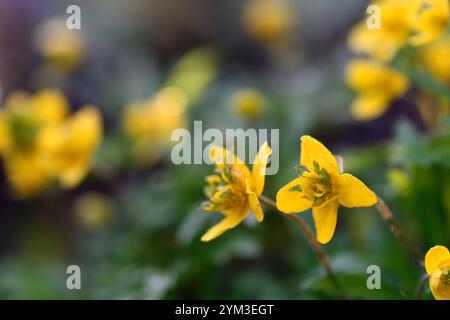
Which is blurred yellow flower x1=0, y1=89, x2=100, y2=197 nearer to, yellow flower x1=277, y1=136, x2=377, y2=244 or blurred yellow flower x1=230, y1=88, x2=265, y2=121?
blurred yellow flower x1=230, y1=88, x2=265, y2=121

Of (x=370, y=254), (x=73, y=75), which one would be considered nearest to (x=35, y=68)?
(x=73, y=75)

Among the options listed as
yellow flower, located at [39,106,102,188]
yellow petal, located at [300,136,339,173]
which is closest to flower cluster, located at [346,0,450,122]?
yellow petal, located at [300,136,339,173]

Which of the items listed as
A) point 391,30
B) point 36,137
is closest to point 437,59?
point 391,30

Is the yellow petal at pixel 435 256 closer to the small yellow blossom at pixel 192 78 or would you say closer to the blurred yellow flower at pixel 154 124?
the blurred yellow flower at pixel 154 124

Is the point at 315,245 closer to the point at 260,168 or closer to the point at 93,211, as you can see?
the point at 260,168

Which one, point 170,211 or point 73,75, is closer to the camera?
point 170,211

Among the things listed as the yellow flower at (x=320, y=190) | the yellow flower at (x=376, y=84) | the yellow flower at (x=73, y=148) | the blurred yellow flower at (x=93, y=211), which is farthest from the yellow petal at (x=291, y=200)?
the blurred yellow flower at (x=93, y=211)
